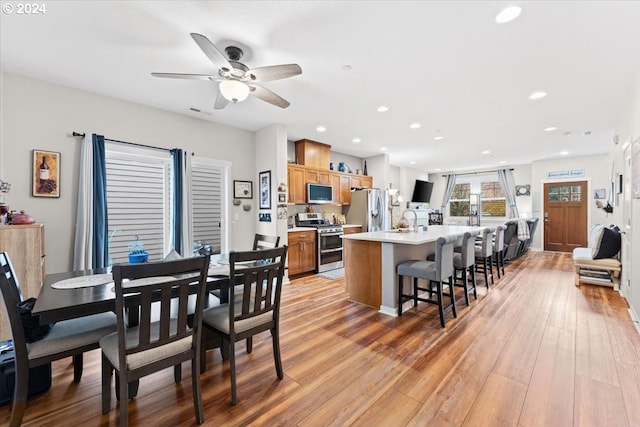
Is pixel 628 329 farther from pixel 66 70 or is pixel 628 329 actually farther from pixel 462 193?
pixel 462 193

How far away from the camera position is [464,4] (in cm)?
195

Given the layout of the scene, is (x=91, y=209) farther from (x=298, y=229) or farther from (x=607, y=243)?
(x=607, y=243)

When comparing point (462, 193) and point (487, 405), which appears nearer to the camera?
point (487, 405)

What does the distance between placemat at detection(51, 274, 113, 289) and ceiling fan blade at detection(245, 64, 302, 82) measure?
200 centimetres

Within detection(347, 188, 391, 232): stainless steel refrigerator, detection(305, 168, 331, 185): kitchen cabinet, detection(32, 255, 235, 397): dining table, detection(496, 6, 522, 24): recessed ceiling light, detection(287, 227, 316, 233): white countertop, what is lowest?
detection(32, 255, 235, 397): dining table

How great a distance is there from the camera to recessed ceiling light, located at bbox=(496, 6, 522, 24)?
6.49 feet

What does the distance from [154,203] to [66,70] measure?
1.86m

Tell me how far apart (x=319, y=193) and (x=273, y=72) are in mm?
3603

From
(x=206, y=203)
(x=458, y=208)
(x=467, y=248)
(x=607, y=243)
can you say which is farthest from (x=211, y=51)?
(x=458, y=208)

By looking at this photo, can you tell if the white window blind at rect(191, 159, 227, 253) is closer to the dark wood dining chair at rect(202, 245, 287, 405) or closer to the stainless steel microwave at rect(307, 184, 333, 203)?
the stainless steel microwave at rect(307, 184, 333, 203)

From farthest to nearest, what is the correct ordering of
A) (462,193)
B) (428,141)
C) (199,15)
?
(462,193) < (428,141) < (199,15)

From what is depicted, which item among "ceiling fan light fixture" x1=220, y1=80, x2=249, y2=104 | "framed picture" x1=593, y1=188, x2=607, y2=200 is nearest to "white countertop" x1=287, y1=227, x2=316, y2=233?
"ceiling fan light fixture" x1=220, y1=80, x2=249, y2=104

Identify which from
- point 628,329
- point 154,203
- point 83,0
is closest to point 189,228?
point 154,203

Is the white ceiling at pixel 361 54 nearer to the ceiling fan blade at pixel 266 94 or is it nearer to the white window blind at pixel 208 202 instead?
the ceiling fan blade at pixel 266 94
